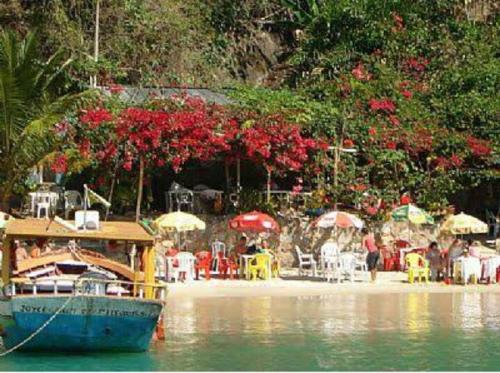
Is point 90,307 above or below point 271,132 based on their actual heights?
below

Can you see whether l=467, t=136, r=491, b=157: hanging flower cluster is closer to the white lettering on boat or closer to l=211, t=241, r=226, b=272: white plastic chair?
l=211, t=241, r=226, b=272: white plastic chair

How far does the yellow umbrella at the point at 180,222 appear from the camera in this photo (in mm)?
27109

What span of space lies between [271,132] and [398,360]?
45.4ft

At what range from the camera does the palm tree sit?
28.8 m

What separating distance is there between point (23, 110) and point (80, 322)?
13770 millimetres

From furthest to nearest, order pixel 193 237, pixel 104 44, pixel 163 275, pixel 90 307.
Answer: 1. pixel 104 44
2. pixel 193 237
3. pixel 163 275
4. pixel 90 307

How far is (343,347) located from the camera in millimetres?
17672

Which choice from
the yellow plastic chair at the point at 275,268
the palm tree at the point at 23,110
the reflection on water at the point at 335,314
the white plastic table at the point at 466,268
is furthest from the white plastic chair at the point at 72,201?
the white plastic table at the point at 466,268

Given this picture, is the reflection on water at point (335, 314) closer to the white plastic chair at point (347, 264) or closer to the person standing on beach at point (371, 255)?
the person standing on beach at point (371, 255)

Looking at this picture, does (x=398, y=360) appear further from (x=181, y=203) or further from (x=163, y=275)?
(x=181, y=203)

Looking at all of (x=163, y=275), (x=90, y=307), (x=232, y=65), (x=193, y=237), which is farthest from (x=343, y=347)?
(x=232, y=65)

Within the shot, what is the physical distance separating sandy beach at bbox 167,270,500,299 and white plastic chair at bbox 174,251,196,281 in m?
0.34

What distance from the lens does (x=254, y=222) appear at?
1089 inches

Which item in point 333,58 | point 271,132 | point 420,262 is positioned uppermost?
point 333,58
